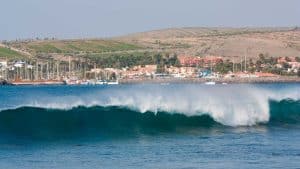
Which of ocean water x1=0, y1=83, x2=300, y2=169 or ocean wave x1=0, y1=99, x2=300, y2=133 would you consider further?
ocean wave x1=0, y1=99, x2=300, y2=133

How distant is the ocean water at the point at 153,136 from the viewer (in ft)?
82.1

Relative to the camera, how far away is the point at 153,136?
32.8 metres

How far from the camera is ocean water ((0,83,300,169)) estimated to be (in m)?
25.0

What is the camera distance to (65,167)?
2389 cm

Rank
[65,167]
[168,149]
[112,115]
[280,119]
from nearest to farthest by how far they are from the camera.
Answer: [65,167]
[168,149]
[112,115]
[280,119]

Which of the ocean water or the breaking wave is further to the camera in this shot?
the breaking wave

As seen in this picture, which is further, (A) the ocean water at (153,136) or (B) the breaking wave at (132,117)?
(B) the breaking wave at (132,117)

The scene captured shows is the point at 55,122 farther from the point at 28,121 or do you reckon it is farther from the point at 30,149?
the point at 30,149

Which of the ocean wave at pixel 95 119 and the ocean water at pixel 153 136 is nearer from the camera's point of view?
the ocean water at pixel 153 136

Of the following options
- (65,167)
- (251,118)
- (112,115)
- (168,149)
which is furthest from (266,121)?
(65,167)

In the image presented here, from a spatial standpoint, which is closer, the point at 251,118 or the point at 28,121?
the point at 28,121

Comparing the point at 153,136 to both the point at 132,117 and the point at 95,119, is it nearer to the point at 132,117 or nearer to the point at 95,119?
the point at 95,119

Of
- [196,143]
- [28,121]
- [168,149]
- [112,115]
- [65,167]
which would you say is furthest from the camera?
[112,115]

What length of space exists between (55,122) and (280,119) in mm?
10864
